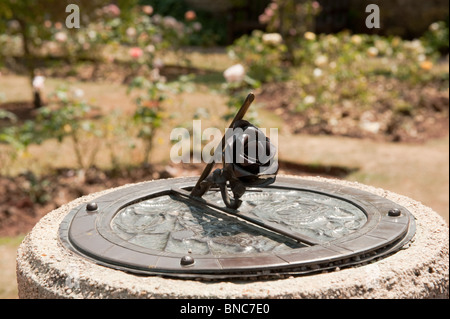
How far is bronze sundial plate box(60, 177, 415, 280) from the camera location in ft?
6.67

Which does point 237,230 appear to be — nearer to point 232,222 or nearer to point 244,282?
point 232,222

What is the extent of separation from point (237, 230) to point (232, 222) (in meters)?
0.10

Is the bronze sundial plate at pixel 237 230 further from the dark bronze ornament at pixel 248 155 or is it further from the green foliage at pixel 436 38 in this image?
the green foliage at pixel 436 38

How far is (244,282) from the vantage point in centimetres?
199

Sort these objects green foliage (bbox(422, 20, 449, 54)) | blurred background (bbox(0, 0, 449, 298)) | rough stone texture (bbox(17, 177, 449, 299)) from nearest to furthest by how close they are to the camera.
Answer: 1. rough stone texture (bbox(17, 177, 449, 299))
2. blurred background (bbox(0, 0, 449, 298))
3. green foliage (bbox(422, 20, 449, 54))

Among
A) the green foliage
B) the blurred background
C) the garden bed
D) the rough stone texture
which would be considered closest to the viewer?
the rough stone texture

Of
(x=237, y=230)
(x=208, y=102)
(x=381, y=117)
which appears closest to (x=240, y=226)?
(x=237, y=230)

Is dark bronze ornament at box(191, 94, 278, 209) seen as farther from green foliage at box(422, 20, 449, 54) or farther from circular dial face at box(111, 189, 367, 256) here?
green foliage at box(422, 20, 449, 54)

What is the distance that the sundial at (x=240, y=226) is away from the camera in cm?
204

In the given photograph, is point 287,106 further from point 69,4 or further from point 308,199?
point 308,199

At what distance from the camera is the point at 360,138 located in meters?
6.45

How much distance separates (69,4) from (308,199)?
5.87 meters

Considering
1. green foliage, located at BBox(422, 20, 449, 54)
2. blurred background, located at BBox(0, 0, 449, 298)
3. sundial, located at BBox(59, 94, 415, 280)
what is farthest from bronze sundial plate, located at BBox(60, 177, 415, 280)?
green foliage, located at BBox(422, 20, 449, 54)

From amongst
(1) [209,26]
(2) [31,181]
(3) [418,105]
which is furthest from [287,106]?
(1) [209,26]
